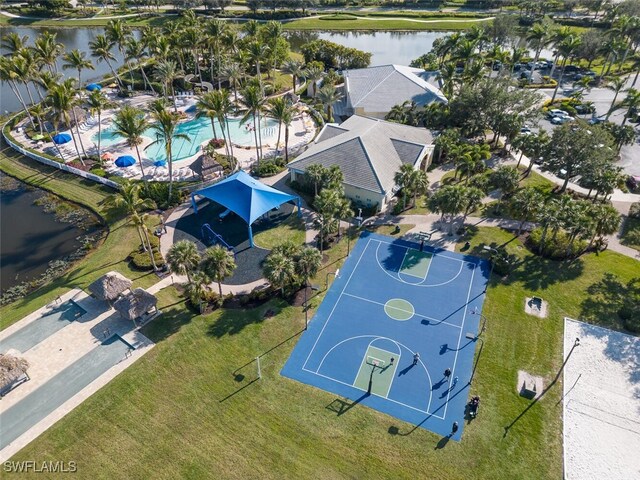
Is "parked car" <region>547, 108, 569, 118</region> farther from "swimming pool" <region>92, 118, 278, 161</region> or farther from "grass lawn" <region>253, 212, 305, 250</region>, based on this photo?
"grass lawn" <region>253, 212, 305, 250</region>

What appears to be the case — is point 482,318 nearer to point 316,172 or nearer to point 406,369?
point 406,369

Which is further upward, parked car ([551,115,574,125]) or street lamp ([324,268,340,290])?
parked car ([551,115,574,125])

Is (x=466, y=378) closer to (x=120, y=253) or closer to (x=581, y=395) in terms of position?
(x=581, y=395)

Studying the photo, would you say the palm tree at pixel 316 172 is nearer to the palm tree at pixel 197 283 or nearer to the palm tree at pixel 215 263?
the palm tree at pixel 215 263

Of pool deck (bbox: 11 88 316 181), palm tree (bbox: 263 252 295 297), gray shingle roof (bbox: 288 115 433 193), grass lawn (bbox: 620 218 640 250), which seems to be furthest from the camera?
pool deck (bbox: 11 88 316 181)

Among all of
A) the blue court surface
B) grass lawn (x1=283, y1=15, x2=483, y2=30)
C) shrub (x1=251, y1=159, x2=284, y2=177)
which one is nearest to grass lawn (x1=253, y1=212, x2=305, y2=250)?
the blue court surface

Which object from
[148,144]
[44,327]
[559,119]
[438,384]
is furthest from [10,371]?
[559,119]

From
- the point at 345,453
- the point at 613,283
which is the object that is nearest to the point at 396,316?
the point at 345,453
